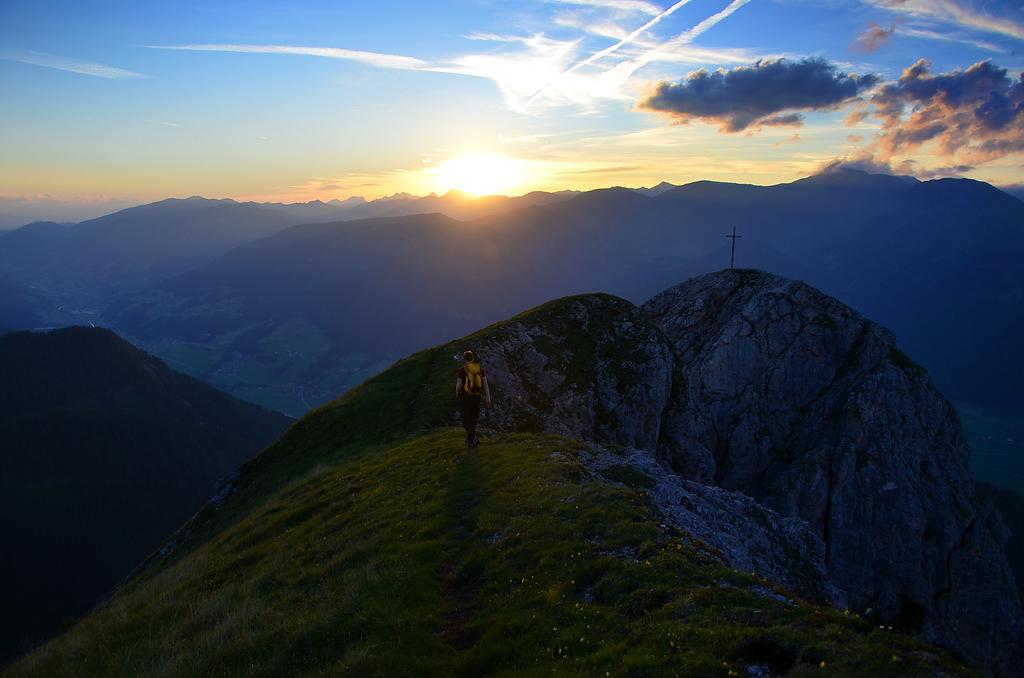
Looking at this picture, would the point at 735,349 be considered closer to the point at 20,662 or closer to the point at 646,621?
the point at 646,621

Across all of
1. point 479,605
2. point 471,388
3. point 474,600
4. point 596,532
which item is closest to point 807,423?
point 471,388

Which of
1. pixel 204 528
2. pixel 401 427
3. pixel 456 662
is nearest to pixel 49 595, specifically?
pixel 204 528

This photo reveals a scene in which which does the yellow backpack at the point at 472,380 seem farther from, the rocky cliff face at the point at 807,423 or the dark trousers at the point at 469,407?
the rocky cliff face at the point at 807,423

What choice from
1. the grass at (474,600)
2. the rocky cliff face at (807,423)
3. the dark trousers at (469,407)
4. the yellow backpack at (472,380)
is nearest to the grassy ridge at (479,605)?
the grass at (474,600)

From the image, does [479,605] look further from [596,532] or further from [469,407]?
[469,407]

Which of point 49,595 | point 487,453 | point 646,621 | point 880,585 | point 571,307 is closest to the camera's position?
point 646,621

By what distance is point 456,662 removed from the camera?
12773 mm

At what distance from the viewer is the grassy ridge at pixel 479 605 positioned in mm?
11195

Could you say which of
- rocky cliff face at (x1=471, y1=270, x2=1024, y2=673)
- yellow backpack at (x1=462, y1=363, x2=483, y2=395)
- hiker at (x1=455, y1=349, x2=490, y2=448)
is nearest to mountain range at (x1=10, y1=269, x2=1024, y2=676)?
rocky cliff face at (x1=471, y1=270, x2=1024, y2=673)

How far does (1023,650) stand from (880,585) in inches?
669

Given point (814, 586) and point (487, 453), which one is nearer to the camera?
point (814, 586)

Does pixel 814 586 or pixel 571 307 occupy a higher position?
pixel 571 307

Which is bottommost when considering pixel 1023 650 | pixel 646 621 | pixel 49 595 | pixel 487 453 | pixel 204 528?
pixel 49 595

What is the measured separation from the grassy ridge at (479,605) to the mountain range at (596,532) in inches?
2.8
